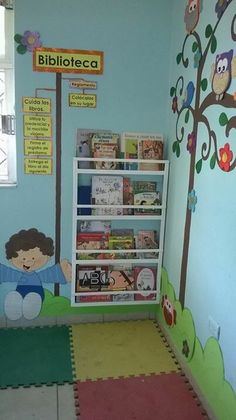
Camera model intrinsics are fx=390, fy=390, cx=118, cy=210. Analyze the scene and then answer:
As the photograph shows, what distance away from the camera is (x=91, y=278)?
260cm

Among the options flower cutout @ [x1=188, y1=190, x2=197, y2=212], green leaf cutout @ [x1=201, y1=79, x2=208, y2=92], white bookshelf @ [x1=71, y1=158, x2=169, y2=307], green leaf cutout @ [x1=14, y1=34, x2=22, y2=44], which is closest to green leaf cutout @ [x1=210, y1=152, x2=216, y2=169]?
flower cutout @ [x1=188, y1=190, x2=197, y2=212]

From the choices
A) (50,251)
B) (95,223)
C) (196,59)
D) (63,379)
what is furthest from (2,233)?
(196,59)

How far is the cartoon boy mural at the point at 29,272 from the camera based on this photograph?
2.50m

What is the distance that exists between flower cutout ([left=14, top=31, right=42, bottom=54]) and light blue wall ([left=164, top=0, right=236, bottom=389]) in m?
0.82

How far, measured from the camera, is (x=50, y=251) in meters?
2.54

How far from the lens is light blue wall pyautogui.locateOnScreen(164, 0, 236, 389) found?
168cm

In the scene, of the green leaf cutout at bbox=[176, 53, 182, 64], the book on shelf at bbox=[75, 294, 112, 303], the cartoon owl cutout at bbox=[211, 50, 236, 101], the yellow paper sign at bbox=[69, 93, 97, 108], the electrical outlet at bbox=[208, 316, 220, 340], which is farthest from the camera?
the book on shelf at bbox=[75, 294, 112, 303]

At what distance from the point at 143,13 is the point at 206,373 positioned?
2.06m

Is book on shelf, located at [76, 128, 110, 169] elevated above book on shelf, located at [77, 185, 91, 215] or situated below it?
above

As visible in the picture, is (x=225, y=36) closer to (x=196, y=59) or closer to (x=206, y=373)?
(x=196, y=59)

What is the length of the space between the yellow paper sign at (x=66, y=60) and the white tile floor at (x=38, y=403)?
179cm

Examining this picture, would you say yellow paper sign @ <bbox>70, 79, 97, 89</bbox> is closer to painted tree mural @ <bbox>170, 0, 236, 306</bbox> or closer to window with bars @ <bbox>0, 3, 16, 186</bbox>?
window with bars @ <bbox>0, 3, 16, 186</bbox>

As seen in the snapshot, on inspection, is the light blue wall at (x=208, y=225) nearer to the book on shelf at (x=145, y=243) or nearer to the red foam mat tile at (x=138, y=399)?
the book on shelf at (x=145, y=243)

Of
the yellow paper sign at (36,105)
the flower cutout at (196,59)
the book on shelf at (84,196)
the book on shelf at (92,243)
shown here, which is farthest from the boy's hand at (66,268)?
the flower cutout at (196,59)
